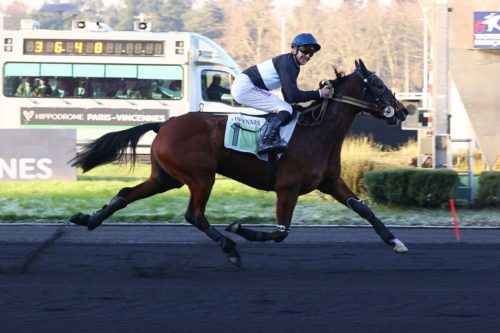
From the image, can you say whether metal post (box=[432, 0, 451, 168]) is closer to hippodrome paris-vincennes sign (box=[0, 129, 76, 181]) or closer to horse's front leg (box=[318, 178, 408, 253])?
hippodrome paris-vincennes sign (box=[0, 129, 76, 181])

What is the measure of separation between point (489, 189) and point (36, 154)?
342 inches

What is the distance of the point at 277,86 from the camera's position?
882cm

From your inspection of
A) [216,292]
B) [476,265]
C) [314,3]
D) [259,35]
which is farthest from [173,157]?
[314,3]

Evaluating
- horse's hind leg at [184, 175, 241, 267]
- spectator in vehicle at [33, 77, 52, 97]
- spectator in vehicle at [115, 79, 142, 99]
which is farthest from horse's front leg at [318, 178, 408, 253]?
spectator in vehicle at [33, 77, 52, 97]

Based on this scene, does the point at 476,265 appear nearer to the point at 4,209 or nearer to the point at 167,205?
the point at 167,205

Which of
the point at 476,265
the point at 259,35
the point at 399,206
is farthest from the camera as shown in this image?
the point at 259,35

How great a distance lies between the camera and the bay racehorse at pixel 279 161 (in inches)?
332

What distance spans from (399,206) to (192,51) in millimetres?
11445

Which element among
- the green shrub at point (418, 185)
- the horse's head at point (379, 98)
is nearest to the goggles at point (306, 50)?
the horse's head at point (379, 98)

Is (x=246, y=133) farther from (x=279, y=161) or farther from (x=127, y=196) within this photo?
(x=127, y=196)

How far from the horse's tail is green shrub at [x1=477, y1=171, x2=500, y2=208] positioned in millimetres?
6536

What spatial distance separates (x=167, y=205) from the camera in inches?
576

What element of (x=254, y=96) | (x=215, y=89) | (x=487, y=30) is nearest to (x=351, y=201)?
(x=254, y=96)

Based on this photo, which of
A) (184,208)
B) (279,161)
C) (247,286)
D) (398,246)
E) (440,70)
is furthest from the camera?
(440,70)
